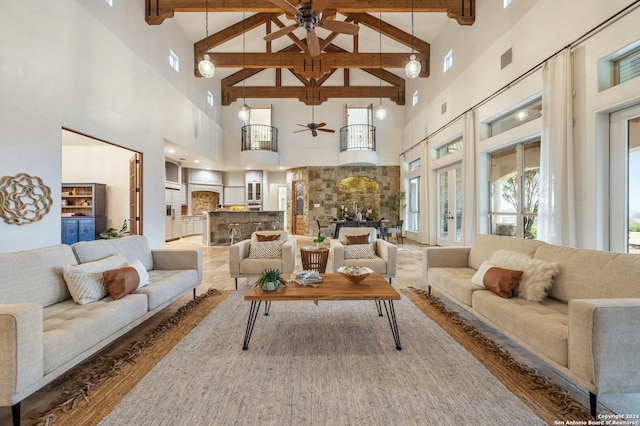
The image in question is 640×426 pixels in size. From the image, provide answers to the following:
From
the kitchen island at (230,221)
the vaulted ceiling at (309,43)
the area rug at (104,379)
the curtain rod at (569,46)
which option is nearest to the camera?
the area rug at (104,379)

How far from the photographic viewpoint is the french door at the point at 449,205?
7.34 meters

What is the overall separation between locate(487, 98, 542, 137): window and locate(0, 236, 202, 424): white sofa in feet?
17.9

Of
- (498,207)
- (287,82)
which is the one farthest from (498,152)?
(287,82)

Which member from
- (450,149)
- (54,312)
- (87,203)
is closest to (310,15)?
(54,312)

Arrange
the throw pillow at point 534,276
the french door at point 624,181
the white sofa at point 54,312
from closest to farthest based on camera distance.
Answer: the white sofa at point 54,312, the throw pillow at point 534,276, the french door at point 624,181

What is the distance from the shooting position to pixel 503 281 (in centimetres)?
250

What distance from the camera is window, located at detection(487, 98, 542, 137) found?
451cm

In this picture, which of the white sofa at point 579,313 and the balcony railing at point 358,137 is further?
the balcony railing at point 358,137

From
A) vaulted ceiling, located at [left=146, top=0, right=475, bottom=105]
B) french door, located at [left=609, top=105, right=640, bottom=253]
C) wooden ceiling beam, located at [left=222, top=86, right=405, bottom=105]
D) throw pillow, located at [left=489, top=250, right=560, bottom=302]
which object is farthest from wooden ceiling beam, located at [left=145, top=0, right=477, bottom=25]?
throw pillow, located at [left=489, top=250, right=560, bottom=302]

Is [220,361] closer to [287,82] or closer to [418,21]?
[418,21]

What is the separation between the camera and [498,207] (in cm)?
561

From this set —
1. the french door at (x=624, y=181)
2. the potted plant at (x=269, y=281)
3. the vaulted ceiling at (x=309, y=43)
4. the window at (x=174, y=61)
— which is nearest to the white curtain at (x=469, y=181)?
the vaulted ceiling at (x=309, y=43)

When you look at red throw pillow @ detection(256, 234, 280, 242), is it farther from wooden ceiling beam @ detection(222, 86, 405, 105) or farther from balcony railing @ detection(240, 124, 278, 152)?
wooden ceiling beam @ detection(222, 86, 405, 105)

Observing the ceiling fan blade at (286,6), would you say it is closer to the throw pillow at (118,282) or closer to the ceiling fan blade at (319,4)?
the ceiling fan blade at (319,4)
